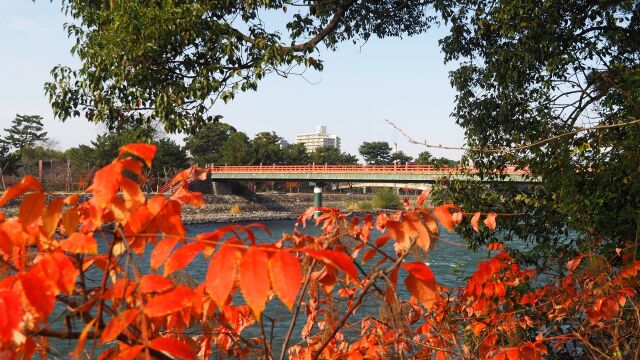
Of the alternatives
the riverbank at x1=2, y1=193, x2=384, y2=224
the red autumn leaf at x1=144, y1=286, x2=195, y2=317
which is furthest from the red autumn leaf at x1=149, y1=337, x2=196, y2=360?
the riverbank at x1=2, y1=193, x2=384, y2=224

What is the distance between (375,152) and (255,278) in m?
81.3

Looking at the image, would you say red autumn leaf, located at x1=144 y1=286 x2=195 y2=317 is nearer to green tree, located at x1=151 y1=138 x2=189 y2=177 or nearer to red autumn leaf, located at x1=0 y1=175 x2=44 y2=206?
red autumn leaf, located at x1=0 y1=175 x2=44 y2=206

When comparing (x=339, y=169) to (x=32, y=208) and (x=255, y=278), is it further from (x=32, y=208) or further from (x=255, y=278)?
(x=255, y=278)

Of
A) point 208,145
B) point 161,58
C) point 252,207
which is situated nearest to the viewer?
point 161,58

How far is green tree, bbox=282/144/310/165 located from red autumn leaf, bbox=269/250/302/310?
6137 cm

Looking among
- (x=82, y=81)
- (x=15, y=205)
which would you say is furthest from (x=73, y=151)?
(x=82, y=81)

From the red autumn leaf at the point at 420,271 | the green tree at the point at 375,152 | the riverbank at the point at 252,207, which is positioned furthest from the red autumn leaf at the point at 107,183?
the green tree at the point at 375,152

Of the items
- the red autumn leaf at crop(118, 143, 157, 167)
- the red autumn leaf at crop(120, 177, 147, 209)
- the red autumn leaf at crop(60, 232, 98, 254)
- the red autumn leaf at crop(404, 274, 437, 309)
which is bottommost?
the red autumn leaf at crop(404, 274, 437, 309)

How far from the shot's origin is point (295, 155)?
64.0m

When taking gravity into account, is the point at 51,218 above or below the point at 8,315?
above

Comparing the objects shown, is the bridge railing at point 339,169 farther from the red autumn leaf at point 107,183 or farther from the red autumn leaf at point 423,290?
the red autumn leaf at point 107,183

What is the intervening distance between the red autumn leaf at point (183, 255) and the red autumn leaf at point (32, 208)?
27 centimetres

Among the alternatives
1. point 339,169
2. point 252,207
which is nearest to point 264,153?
point 252,207

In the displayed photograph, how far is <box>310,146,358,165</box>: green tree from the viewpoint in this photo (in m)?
67.1
